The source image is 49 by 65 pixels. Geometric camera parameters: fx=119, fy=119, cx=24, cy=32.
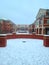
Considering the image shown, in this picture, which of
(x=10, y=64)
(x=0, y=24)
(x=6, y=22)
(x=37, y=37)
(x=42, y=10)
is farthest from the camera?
(x=6, y=22)

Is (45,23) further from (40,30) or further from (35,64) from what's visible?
(35,64)

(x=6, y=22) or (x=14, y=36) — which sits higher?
(x=6, y=22)

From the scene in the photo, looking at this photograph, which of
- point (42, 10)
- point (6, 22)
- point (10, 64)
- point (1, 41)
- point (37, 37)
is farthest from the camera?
point (6, 22)

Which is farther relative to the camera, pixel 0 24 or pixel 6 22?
pixel 6 22

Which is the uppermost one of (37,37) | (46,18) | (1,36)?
(46,18)

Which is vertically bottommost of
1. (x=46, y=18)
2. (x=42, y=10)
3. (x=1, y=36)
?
(x=1, y=36)

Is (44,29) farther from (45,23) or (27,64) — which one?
(27,64)

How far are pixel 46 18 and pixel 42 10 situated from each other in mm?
4161

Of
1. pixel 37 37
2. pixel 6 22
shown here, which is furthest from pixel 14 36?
pixel 6 22

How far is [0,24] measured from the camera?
39062 millimetres

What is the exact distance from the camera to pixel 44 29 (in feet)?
102

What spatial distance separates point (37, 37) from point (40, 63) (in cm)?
1612

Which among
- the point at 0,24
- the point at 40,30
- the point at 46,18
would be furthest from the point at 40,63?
the point at 0,24

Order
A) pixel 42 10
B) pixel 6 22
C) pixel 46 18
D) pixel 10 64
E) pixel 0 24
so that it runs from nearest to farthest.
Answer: pixel 10 64 < pixel 46 18 < pixel 42 10 < pixel 0 24 < pixel 6 22
